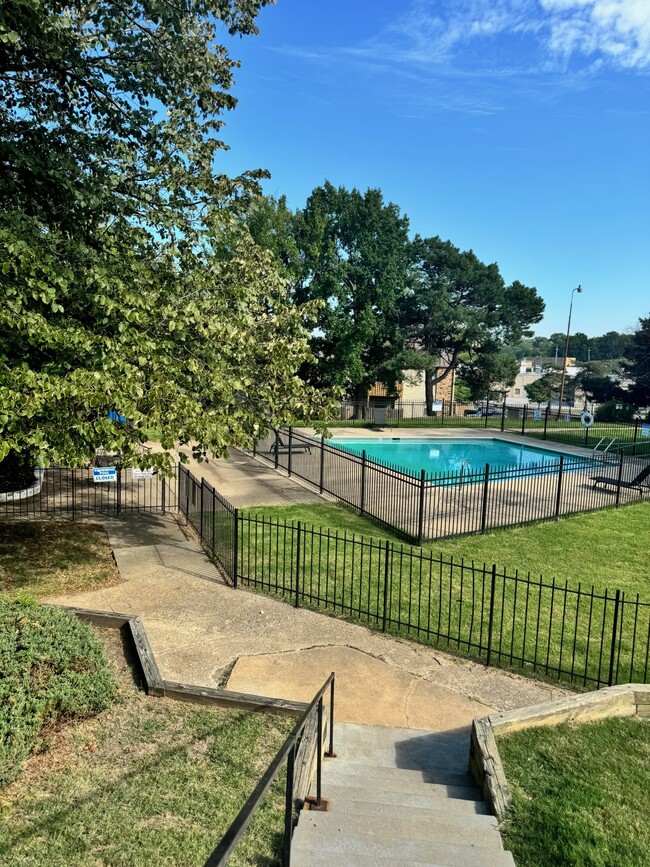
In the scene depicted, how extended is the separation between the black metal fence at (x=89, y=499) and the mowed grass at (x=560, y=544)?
3263 mm

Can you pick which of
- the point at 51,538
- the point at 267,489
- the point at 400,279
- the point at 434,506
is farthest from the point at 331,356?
the point at 51,538

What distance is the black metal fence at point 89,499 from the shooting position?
14188mm

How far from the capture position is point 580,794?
452 cm

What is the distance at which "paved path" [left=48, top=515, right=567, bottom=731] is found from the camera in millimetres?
6461

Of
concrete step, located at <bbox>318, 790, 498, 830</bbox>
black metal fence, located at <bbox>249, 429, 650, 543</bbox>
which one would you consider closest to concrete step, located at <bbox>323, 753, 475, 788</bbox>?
concrete step, located at <bbox>318, 790, 498, 830</bbox>

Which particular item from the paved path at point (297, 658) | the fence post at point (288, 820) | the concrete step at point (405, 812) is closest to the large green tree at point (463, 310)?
the paved path at point (297, 658)

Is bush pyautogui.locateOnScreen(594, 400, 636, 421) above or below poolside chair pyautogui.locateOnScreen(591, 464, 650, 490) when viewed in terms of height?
above

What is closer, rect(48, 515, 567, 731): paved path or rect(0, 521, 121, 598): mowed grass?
rect(48, 515, 567, 731): paved path

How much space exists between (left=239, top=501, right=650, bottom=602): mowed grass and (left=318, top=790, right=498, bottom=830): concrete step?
6031 mm

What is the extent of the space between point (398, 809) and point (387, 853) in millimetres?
667

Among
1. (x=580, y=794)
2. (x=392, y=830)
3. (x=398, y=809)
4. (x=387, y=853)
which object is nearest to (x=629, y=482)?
(x=580, y=794)

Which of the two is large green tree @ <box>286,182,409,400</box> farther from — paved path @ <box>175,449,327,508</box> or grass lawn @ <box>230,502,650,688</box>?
grass lawn @ <box>230,502,650,688</box>

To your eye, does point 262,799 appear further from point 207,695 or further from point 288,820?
point 207,695

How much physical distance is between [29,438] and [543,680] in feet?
22.9
